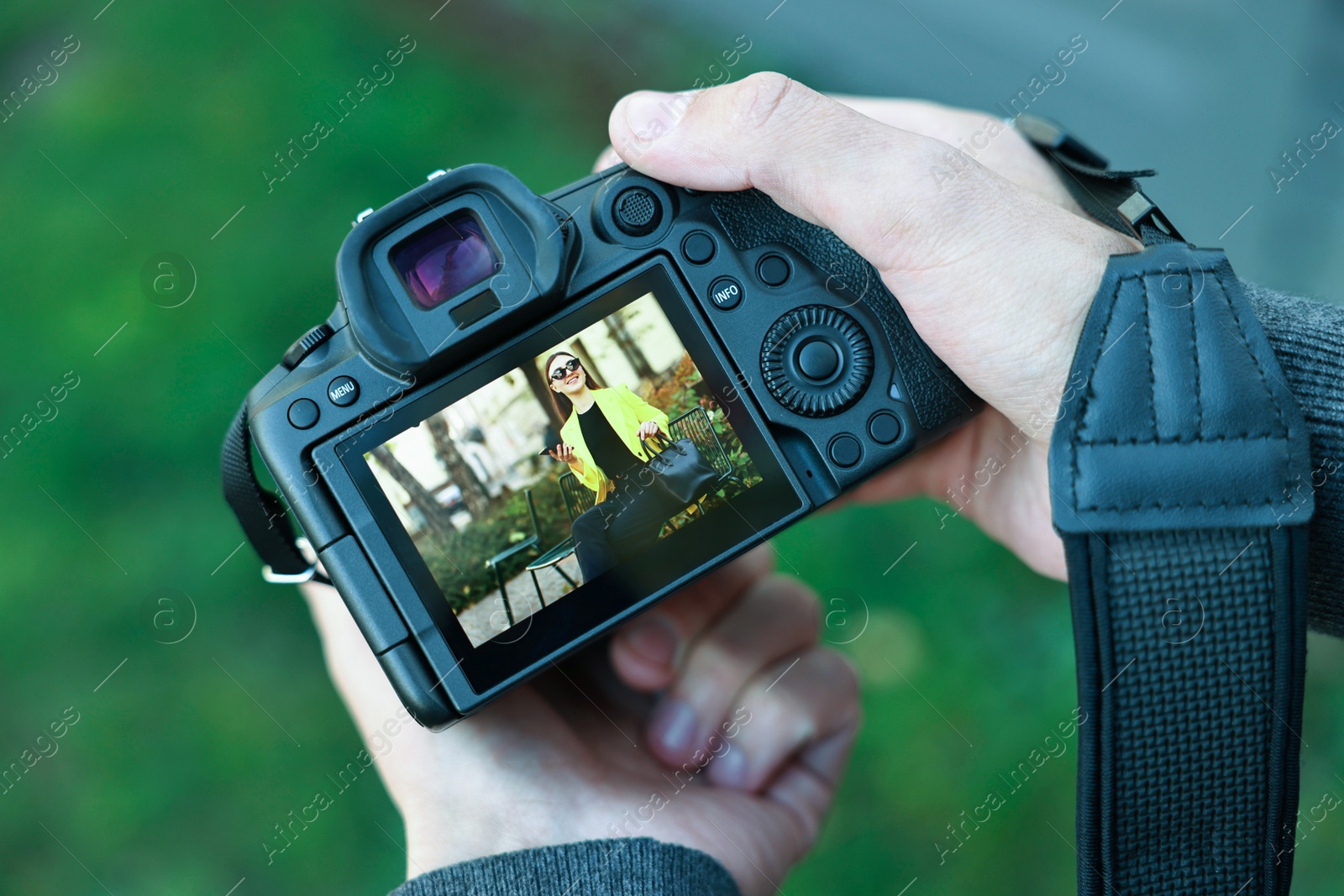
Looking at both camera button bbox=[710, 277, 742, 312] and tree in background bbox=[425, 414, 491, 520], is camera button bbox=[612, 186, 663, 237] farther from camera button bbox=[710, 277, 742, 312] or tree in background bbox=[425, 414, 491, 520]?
tree in background bbox=[425, 414, 491, 520]

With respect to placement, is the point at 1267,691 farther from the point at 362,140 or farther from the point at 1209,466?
the point at 362,140

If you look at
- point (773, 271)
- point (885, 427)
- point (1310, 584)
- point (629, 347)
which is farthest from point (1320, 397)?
point (629, 347)

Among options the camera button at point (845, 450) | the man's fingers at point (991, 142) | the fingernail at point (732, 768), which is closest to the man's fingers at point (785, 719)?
the fingernail at point (732, 768)

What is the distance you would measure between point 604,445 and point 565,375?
79mm

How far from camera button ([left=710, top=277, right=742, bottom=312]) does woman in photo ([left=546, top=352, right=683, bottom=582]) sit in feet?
0.44

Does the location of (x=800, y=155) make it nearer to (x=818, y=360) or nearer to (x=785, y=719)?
(x=818, y=360)

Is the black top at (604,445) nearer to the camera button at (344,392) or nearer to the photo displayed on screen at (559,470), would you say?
the photo displayed on screen at (559,470)

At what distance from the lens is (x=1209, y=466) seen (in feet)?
2.66

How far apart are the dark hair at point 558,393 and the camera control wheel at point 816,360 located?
178 millimetres

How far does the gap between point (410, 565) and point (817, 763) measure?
0.65 m

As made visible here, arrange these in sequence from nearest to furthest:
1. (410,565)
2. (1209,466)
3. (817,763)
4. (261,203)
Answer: (1209,466)
(410,565)
(817,763)
(261,203)

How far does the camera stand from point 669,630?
127cm

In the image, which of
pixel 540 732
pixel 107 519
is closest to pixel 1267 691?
pixel 540 732

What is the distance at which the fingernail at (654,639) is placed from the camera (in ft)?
4.10
